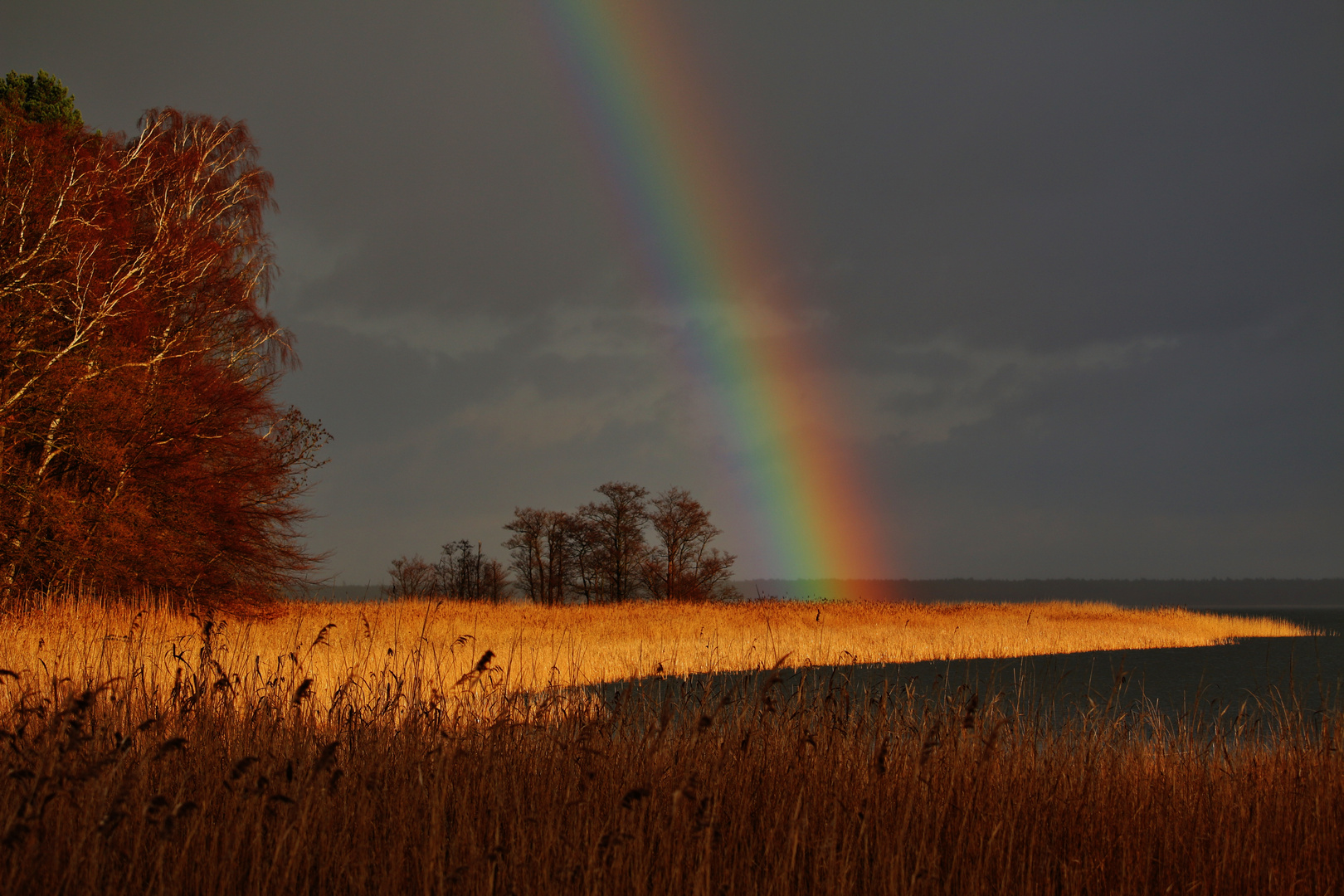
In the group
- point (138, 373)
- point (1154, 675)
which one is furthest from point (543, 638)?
point (1154, 675)

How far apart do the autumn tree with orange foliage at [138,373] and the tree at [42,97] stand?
10.7ft

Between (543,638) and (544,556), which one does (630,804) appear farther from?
(544,556)

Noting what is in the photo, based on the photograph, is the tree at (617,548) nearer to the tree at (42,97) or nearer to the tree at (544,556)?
the tree at (544,556)

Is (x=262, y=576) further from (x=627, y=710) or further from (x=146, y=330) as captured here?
(x=627, y=710)

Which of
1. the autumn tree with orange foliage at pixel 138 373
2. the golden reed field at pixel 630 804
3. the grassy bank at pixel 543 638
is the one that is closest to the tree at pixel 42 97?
the autumn tree with orange foliage at pixel 138 373

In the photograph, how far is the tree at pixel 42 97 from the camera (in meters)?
22.6

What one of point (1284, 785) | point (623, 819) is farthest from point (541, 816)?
point (1284, 785)

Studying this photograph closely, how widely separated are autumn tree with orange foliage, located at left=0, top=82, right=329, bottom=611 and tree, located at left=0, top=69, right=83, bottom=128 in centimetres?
326

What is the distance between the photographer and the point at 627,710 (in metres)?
6.50

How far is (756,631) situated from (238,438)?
1545 centimetres

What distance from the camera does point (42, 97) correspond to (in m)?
23.3

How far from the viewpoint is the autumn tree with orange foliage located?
15086mm

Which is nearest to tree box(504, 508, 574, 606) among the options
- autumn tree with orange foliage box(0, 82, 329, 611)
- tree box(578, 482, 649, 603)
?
tree box(578, 482, 649, 603)

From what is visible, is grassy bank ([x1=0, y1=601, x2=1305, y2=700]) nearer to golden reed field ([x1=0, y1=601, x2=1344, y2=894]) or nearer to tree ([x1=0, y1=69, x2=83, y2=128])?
golden reed field ([x1=0, y1=601, x2=1344, y2=894])
